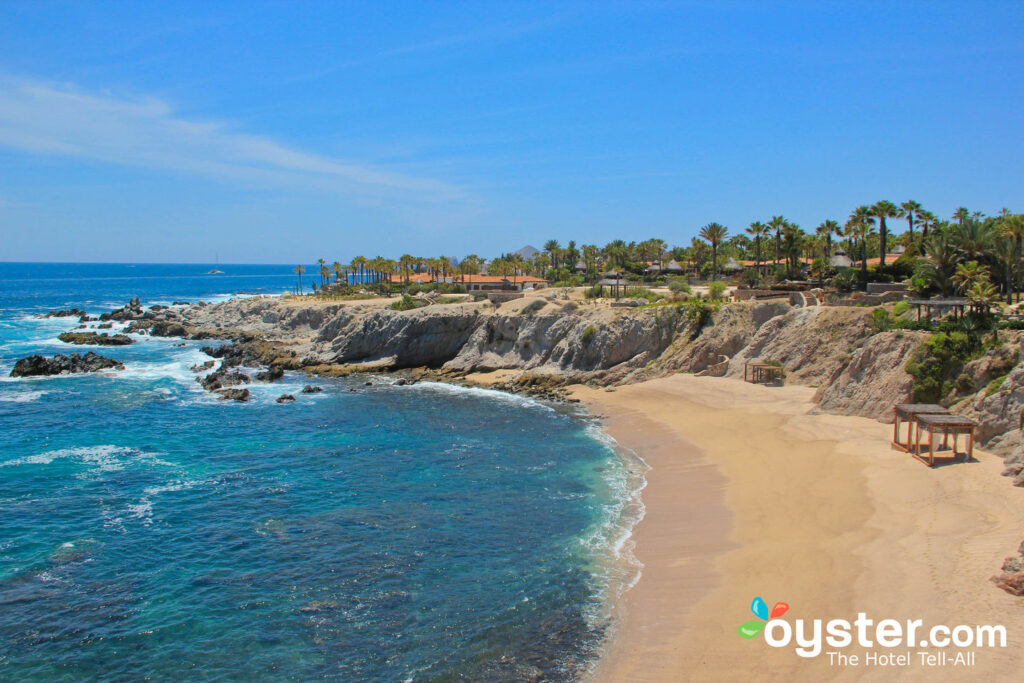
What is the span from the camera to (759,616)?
17438mm

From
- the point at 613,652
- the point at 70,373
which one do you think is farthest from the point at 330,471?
the point at 70,373

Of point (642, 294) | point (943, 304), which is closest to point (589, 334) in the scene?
point (642, 294)

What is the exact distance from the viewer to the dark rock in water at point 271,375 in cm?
5741

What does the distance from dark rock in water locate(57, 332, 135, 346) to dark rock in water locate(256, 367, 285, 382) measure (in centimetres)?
3245

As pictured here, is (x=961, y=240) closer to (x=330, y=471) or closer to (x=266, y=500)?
(x=330, y=471)

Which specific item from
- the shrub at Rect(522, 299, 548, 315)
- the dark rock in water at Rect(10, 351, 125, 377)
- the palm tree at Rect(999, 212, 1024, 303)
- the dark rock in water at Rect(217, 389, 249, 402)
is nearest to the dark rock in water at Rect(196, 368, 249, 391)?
the dark rock in water at Rect(217, 389, 249, 402)

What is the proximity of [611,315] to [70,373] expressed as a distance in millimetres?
50054

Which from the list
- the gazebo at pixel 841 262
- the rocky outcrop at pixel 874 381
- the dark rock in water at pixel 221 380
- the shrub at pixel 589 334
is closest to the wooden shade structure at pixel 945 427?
the rocky outcrop at pixel 874 381

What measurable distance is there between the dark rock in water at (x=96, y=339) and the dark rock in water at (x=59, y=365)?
1730 centimetres

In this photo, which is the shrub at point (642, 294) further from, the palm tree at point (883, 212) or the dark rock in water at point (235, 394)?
the dark rock in water at point (235, 394)

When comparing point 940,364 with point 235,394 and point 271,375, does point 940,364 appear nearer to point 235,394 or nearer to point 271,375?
point 235,394

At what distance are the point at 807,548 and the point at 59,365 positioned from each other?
65303mm

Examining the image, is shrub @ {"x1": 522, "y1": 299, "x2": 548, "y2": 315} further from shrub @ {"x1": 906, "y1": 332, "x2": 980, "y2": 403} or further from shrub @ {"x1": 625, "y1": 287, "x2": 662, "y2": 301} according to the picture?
shrub @ {"x1": 906, "y1": 332, "x2": 980, "y2": 403}

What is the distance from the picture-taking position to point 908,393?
32.3m
